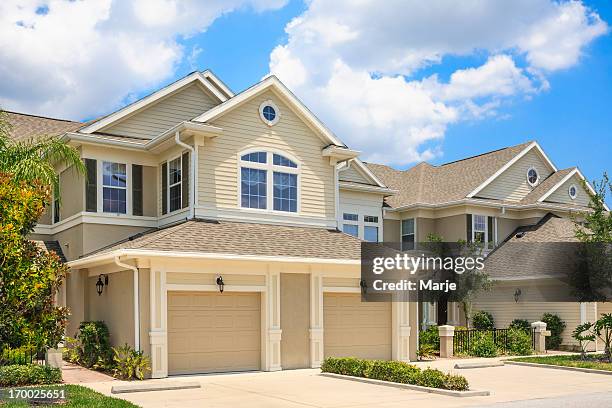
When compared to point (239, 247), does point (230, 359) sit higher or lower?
lower

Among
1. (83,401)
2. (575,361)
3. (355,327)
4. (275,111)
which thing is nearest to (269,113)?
(275,111)

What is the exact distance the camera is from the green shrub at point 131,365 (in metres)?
17.4

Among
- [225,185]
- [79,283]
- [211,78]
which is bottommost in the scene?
[79,283]

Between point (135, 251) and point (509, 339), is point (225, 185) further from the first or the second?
point (509, 339)

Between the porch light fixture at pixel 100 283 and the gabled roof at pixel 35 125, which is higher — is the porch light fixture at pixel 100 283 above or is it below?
below

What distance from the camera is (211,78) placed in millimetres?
25828

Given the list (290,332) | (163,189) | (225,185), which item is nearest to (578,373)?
(290,332)

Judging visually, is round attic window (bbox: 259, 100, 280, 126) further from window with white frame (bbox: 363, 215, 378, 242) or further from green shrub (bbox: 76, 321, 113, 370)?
window with white frame (bbox: 363, 215, 378, 242)

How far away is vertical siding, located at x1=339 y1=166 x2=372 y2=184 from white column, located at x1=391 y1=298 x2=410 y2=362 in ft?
25.6

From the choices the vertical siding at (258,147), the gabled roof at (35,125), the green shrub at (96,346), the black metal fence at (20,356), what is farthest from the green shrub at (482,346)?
the gabled roof at (35,125)

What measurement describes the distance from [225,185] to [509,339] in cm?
1219

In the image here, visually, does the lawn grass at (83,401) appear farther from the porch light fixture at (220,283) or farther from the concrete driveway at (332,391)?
the porch light fixture at (220,283)

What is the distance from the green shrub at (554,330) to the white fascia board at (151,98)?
15164mm

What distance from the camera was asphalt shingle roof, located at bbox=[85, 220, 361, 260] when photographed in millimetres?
18562
